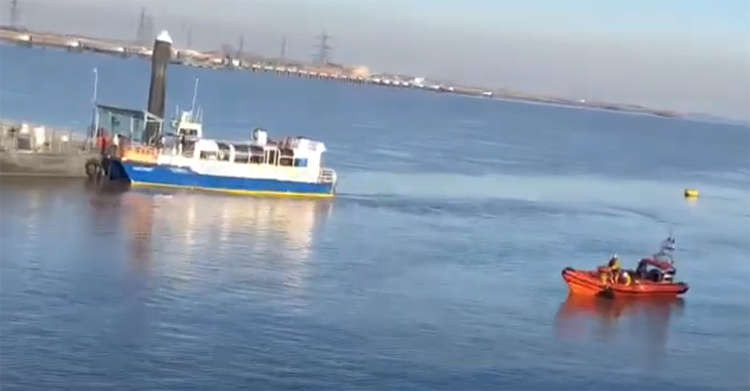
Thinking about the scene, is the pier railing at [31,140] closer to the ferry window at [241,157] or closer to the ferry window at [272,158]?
the ferry window at [241,157]

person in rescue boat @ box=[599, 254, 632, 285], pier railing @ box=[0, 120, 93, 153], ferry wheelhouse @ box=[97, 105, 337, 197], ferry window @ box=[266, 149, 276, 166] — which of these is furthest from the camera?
ferry window @ box=[266, 149, 276, 166]

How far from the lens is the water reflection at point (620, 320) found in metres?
19.5

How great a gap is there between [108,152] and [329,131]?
33.0m

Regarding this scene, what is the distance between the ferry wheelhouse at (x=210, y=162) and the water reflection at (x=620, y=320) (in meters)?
12.3

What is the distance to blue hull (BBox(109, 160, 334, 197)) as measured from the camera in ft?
102

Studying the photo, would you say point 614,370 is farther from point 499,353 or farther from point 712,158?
point 712,158

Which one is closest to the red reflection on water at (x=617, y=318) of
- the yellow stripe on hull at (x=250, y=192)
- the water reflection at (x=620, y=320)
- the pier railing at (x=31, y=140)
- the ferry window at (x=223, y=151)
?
the water reflection at (x=620, y=320)

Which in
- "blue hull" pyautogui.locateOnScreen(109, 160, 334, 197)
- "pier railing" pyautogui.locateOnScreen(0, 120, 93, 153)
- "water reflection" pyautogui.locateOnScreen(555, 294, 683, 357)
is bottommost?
"water reflection" pyautogui.locateOnScreen(555, 294, 683, 357)

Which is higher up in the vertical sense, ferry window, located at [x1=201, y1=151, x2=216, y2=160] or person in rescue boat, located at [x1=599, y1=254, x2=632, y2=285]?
ferry window, located at [x1=201, y1=151, x2=216, y2=160]

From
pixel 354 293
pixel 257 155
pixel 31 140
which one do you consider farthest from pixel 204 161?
pixel 354 293

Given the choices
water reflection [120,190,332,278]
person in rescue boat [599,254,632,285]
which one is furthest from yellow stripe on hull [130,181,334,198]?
person in rescue boat [599,254,632,285]

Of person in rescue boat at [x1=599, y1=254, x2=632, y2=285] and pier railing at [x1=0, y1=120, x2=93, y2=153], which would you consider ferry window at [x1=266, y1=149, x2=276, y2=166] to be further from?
person in rescue boat at [x1=599, y1=254, x2=632, y2=285]

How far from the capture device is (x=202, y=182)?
31.6 metres

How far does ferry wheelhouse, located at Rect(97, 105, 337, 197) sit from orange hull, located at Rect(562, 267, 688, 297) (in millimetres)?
11659
